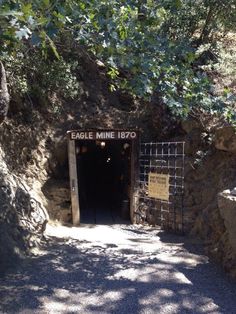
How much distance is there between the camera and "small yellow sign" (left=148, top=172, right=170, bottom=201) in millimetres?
9320

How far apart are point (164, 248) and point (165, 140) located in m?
3.97

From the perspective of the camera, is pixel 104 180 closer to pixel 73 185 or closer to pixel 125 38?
pixel 73 185

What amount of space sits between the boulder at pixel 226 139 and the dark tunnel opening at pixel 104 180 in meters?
2.73

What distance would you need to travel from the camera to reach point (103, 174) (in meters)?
17.7

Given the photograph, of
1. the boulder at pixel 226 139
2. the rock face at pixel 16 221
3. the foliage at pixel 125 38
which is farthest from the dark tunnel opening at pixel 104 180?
the foliage at pixel 125 38

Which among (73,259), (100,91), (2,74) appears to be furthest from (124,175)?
(2,74)

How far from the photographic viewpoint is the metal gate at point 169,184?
31.5ft

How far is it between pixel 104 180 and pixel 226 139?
356 inches

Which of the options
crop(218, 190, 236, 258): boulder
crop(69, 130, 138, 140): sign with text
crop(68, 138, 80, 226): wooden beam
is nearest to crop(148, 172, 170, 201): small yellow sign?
crop(69, 130, 138, 140): sign with text

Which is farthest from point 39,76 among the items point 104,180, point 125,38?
point 104,180

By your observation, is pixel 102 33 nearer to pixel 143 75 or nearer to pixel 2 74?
pixel 143 75

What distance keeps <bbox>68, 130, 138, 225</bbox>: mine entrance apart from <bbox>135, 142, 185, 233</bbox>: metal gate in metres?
0.28

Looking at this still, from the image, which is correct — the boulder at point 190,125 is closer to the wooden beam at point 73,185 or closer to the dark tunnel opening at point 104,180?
the dark tunnel opening at point 104,180

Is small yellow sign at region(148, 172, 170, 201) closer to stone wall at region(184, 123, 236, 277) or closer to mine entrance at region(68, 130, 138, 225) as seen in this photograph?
stone wall at region(184, 123, 236, 277)
